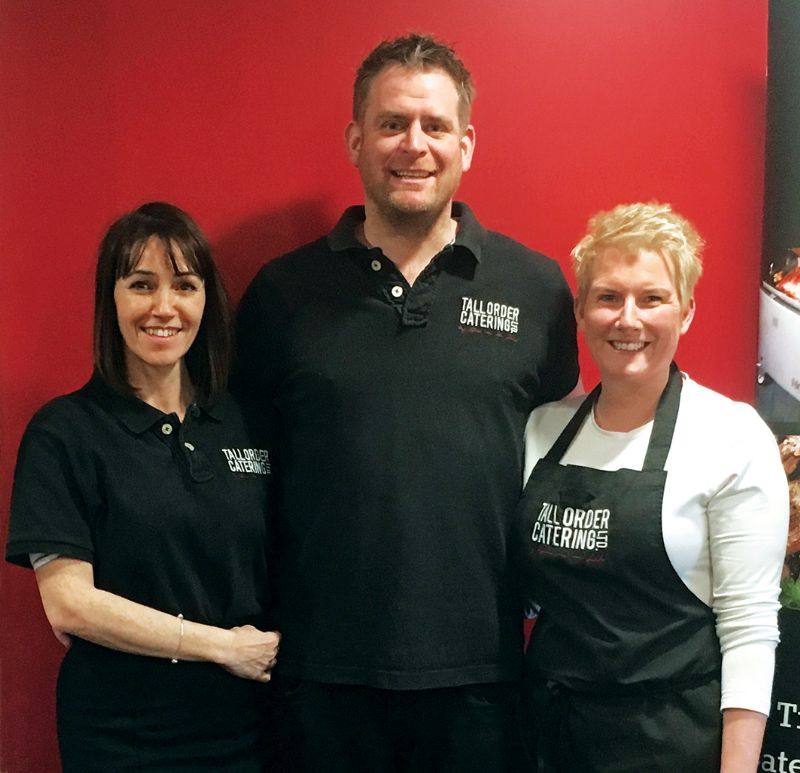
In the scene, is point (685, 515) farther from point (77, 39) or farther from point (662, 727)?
point (77, 39)

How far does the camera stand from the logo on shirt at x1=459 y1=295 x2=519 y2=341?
161 centimetres

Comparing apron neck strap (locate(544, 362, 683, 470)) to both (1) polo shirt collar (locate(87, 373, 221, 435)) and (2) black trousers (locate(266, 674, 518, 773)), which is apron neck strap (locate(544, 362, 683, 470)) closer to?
(2) black trousers (locate(266, 674, 518, 773))

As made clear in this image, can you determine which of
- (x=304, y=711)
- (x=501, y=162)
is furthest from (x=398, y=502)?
(x=501, y=162)

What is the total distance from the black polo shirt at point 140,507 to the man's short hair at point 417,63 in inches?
28.2

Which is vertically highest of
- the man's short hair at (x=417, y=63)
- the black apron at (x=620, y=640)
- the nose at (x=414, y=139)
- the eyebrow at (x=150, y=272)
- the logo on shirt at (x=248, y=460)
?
the man's short hair at (x=417, y=63)

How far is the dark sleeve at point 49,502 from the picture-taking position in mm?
1415

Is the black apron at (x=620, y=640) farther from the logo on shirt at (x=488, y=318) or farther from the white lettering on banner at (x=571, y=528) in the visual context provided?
the logo on shirt at (x=488, y=318)

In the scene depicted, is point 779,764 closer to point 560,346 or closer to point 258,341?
point 560,346

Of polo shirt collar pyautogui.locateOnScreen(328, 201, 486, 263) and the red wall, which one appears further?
the red wall

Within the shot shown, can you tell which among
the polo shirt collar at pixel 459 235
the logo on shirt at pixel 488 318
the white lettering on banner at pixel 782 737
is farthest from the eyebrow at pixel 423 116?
the white lettering on banner at pixel 782 737

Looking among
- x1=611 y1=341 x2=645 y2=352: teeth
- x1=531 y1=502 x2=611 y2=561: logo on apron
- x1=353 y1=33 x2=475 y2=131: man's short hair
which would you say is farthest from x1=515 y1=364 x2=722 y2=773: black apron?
x1=353 y1=33 x2=475 y2=131: man's short hair

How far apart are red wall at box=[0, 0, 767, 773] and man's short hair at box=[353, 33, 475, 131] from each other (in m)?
0.25

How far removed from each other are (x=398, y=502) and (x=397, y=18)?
110cm

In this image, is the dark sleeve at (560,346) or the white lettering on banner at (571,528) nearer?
the white lettering on banner at (571,528)
